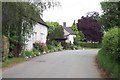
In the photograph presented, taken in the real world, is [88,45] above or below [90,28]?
below

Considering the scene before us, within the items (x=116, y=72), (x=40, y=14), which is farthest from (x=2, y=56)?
(x=116, y=72)

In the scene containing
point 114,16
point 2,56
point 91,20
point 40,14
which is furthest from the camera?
point 91,20

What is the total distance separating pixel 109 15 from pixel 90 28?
50.3m

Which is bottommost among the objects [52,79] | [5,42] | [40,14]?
[52,79]

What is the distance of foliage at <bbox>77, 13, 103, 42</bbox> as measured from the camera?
7669cm

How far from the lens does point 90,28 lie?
78.3 m

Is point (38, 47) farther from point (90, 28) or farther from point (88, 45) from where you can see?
point (90, 28)

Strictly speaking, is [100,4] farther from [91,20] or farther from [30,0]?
[91,20]

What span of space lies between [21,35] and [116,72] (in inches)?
710

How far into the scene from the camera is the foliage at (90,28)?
76688 mm

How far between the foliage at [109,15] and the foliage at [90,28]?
44834 mm

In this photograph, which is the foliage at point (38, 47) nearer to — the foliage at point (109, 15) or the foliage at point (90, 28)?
the foliage at point (109, 15)

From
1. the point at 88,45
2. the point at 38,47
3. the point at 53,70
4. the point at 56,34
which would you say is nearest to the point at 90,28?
the point at 88,45

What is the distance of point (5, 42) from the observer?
2333 centimetres
